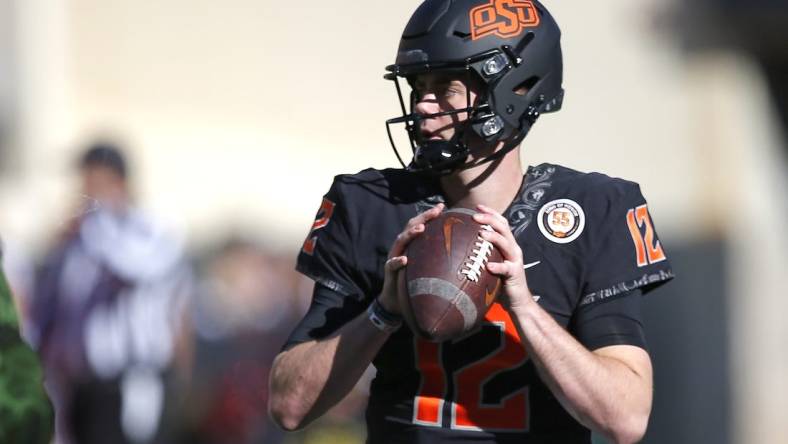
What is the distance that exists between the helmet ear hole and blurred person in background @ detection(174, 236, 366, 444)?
549 centimetres

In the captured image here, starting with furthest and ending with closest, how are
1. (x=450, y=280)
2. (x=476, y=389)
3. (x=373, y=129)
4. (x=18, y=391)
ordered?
(x=373, y=129), (x=476, y=389), (x=450, y=280), (x=18, y=391)

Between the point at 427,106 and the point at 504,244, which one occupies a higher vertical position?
the point at 427,106

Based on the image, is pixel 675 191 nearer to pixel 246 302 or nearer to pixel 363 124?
pixel 363 124

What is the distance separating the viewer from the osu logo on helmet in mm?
3525

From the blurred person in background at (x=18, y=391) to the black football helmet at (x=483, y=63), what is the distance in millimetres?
945

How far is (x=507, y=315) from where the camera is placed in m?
3.48

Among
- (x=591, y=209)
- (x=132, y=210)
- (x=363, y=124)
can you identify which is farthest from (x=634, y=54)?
(x=591, y=209)

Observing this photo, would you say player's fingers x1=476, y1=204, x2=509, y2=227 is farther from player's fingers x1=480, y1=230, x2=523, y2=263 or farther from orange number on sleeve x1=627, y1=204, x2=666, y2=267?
orange number on sleeve x1=627, y1=204, x2=666, y2=267

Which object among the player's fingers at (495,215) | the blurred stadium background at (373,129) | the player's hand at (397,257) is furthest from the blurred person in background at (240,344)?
the player's fingers at (495,215)

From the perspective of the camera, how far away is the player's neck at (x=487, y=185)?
3621 millimetres

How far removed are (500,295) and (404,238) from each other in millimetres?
232

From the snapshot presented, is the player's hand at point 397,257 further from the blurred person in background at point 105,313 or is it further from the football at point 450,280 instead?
the blurred person in background at point 105,313

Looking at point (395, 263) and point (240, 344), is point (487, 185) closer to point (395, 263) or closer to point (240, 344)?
point (395, 263)

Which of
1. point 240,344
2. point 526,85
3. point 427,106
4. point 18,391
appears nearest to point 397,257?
point 427,106
